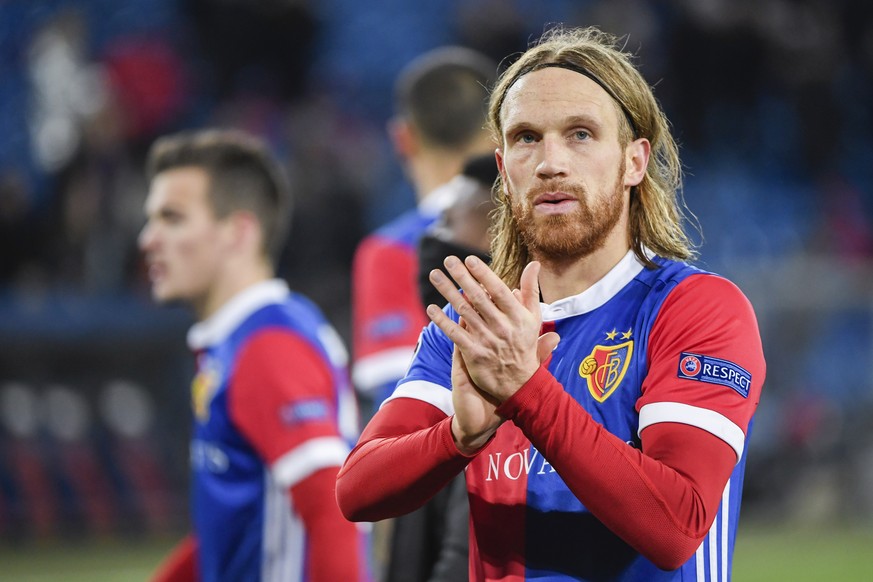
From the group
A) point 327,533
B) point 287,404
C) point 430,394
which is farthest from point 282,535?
point 430,394

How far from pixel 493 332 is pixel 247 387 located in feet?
6.38

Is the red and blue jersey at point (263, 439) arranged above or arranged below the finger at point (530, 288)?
above

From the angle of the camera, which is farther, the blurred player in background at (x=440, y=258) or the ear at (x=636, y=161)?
the blurred player in background at (x=440, y=258)

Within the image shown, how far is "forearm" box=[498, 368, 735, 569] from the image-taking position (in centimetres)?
214

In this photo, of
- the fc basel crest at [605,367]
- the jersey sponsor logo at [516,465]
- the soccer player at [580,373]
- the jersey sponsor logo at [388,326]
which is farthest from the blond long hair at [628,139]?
the jersey sponsor logo at [388,326]

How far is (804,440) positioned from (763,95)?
507 centimetres

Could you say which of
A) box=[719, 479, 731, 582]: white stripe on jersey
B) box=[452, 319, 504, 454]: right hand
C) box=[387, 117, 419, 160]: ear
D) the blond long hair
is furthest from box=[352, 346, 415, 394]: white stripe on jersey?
box=[452, 319, 504, 454]: right hand

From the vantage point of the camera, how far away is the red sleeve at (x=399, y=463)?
2.31 m

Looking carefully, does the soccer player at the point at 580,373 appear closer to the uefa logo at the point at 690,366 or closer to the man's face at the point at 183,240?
the uefa logo at the point at 690,366

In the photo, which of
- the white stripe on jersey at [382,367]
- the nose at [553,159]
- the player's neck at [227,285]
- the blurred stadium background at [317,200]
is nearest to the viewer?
the nose at [553,159]

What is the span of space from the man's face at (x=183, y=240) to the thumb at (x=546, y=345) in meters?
2.43

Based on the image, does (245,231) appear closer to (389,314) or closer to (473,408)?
(389,314)

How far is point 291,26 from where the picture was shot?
45.3 feet

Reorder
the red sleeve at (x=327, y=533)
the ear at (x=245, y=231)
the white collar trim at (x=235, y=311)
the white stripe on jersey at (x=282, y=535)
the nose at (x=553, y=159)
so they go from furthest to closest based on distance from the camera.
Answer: the ear at (x=245, y=231)
the white collar trim at (x=235, y=311)
the white stripe on jersey at (x=282, y=535)
the red sleeve at (x=327, y=533)
the nose at (x=553, y=159)
